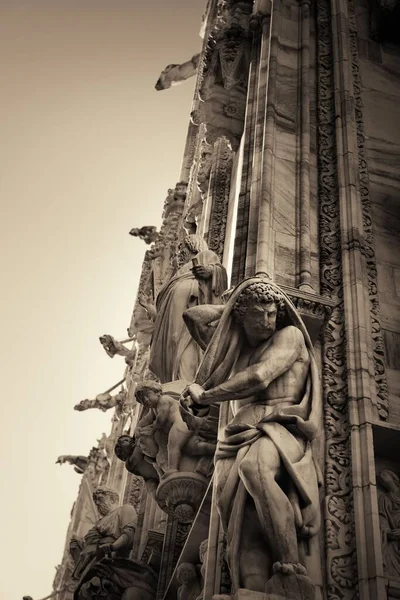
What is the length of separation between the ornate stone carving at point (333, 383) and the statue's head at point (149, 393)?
4.25ft

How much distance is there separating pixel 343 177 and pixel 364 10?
344cm

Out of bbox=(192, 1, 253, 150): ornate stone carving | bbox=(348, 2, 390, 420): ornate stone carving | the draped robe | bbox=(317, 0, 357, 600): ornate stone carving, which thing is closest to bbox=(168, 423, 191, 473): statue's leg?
the draped robe

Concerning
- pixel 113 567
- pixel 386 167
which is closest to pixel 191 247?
pixel 386 167

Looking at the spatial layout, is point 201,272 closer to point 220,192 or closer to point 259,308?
point 259,308

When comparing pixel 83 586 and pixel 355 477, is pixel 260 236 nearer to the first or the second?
pixel 355 477

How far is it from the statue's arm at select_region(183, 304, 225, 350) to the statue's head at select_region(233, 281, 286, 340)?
58 cm

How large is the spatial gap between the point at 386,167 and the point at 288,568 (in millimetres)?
4721

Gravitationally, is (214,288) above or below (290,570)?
above

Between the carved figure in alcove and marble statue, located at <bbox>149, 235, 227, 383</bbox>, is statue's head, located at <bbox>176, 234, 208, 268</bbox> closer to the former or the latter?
marble statue, located at <bbox>149, 235, 227, 383</bbox>

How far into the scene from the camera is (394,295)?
702 centimetres

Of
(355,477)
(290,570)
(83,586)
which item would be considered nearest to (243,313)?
(355,477)

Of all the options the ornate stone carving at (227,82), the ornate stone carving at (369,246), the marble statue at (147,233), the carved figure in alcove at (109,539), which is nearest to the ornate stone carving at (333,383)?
the ornate stone carving at (369,246)

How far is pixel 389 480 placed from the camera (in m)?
5.62

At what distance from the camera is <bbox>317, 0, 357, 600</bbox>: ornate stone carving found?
199 inches
